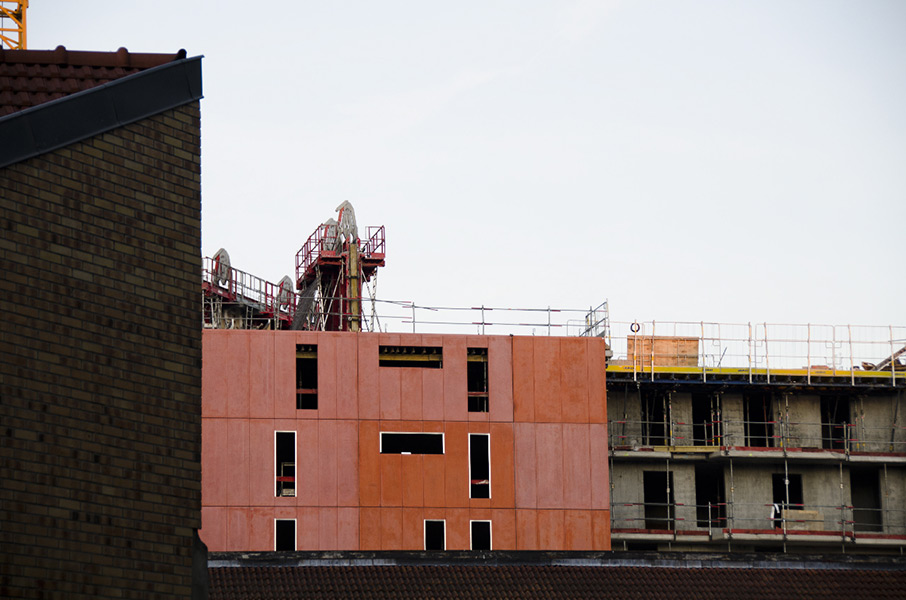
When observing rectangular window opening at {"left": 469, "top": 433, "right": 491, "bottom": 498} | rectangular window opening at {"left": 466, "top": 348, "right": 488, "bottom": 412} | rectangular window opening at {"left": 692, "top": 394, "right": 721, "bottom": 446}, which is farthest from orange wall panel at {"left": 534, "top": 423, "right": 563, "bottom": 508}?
rectangular window opening at {"left": 692, "top": 394, "right": 721, "bottom": 446}

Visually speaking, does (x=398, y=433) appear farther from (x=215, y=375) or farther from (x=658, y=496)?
(x=658, y=496)

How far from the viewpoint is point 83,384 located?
16.3m

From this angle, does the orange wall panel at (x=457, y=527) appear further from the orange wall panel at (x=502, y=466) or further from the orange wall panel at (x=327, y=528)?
the orange wall panel at (x=327, y=528)

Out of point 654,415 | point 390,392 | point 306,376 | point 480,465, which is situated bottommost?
point 480,465

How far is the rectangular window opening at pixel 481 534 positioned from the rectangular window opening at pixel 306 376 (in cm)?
840

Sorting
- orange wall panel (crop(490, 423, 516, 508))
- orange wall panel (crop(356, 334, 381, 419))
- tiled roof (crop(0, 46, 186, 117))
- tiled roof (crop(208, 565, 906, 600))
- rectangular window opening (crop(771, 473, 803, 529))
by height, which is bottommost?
tiled roof (crop(208, 565, 906, 600))

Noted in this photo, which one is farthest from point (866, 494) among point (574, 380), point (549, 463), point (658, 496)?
point (549, 463)

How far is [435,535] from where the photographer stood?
5897 cm

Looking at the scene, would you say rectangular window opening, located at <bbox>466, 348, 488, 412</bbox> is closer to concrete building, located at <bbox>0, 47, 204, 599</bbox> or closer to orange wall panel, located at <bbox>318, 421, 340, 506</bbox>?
orange wall panel, located at <bbox>318, 421, 340, 506</bbox>

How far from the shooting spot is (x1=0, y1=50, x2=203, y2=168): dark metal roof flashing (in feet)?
53.1

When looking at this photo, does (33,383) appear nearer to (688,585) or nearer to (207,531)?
(688,585)

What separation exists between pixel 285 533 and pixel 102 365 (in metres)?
42.5

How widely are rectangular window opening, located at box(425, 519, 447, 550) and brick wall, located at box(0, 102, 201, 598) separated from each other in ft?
137

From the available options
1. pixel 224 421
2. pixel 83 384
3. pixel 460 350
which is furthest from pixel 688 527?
pixel 83 384
